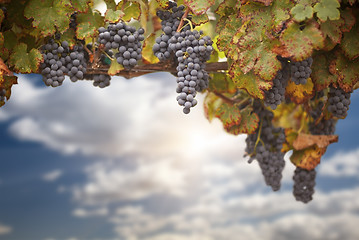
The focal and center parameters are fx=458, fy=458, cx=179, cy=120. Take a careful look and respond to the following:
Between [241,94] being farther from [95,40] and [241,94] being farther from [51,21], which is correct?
[51,21]

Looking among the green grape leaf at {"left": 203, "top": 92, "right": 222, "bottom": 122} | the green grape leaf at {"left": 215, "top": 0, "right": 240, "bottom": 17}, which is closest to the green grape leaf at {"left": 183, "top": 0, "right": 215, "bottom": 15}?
the green grape leaf at {"left": 215, "top": 0, "right": 240, "bottom": 17}

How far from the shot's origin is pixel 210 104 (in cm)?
283

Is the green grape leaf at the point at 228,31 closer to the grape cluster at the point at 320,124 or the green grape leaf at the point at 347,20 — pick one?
the green grape leaf at the point at 347,20

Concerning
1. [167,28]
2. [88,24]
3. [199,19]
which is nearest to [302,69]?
[199,19]

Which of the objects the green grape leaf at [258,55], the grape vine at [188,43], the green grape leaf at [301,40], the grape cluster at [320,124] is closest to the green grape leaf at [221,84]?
the grape vine at [188,43]

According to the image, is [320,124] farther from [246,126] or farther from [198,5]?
[198,5]

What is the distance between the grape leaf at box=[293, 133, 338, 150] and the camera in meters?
2.61

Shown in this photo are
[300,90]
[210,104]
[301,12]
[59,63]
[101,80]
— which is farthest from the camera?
[210,104]

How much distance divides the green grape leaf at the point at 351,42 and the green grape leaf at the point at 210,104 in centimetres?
96

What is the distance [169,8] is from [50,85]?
64 cm

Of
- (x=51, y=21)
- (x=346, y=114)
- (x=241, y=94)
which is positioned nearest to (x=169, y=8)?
(x=51, y=21)

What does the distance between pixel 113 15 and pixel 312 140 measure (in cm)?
136

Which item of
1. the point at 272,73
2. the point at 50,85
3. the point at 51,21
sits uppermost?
the point at 51,21

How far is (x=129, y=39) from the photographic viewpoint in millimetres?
1990
